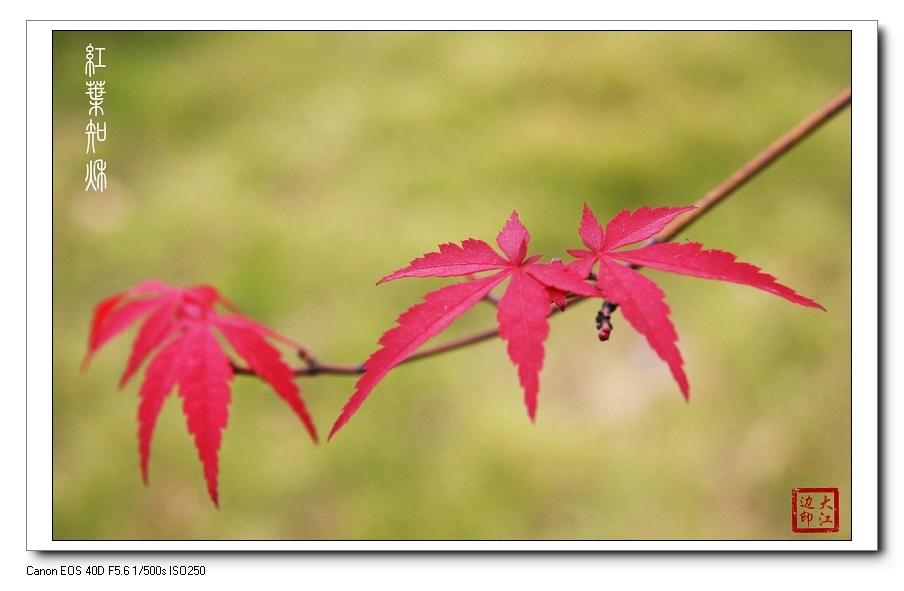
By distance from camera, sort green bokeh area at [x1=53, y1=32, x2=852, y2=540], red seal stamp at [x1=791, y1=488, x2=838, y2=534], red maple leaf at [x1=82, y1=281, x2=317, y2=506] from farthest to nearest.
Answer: green bokeh area at [x1=53, y1=32, x2=852, y2=540] < red seal stamp at [x1=791, y1=488, x2=838, y2=534] < red maple leaf at [x1=82, y1=281, x2=317, y2=506]

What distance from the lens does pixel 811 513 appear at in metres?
1.23

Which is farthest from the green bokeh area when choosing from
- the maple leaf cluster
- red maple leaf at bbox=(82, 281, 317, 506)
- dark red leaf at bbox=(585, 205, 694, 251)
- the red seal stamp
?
dark red leaf at bbox=(585, 205, 694, 251)

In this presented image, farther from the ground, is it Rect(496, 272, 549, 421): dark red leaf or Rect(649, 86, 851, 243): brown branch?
Rect(649, 86, 851, 243): brown branch

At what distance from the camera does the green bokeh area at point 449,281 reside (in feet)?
5.76

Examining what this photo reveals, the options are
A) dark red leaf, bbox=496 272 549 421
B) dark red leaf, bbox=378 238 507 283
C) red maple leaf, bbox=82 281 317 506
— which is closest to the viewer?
dark red leaf, bbox=496 272 549 421

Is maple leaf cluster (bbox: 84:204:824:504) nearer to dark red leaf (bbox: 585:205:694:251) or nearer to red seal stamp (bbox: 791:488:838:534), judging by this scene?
dark red leaf (bbox: 585:205:694:251)

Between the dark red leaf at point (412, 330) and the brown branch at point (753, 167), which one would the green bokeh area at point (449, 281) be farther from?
the dark red leaf at point (412, 330)

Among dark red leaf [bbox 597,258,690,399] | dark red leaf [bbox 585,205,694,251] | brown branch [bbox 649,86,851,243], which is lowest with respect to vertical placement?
dark red leaf [bbox 597,258,690,399]

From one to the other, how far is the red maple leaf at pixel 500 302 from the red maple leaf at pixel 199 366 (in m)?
0.22

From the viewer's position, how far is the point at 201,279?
2117 mm

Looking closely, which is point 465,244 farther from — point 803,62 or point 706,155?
point 803,62

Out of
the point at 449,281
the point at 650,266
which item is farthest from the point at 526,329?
the point at 449,281

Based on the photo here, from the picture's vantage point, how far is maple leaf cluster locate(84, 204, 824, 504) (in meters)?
0.57
